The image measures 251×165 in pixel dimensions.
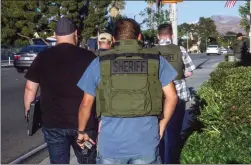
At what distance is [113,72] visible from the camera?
11.9 ft

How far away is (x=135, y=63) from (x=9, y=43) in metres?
56.6

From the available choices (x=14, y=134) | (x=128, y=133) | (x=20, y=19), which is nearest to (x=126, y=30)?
(x=128, y=133)

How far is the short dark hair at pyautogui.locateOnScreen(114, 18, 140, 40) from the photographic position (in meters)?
3.73

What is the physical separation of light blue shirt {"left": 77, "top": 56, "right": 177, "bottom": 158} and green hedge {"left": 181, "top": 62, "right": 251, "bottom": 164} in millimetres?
1970

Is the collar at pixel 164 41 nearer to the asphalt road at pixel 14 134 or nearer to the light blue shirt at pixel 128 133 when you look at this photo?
the light blue shirt at pixel 128 133

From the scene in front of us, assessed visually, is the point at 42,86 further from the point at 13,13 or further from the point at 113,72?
the point at 13,13

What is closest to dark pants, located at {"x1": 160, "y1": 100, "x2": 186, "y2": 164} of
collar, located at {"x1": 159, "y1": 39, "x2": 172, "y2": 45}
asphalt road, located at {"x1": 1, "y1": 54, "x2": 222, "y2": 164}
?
collar, located at {"x1": 159, "y1": 39, "x2": 172, "y2": 45}

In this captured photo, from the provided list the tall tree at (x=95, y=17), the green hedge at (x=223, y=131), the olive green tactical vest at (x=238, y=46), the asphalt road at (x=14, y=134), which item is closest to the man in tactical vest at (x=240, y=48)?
the olive green tactical vest at (x=238, y=46)

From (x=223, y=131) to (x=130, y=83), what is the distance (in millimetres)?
2900

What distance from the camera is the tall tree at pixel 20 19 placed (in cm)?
5356

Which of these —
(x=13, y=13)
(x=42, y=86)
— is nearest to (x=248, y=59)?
(x=42, y=86)

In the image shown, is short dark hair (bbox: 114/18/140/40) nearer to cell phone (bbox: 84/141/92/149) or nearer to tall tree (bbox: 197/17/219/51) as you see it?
cell phone (bbox: 84/141/92/149)

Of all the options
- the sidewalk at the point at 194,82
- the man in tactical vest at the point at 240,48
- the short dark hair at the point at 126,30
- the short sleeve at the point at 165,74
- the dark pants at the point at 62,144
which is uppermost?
the short dark hair at the point at 126,30

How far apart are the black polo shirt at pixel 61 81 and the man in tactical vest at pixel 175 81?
159 cm
